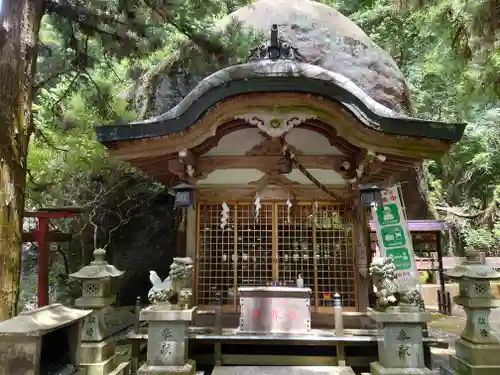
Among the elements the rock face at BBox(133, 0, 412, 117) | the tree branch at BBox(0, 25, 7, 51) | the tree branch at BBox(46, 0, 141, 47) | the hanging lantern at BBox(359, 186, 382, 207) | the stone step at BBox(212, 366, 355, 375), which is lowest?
the stone step at BBox(212, 366, 355, 375)

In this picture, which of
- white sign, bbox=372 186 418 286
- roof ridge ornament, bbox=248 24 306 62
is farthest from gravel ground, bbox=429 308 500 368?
roof ridge ornament, bbox=248 24 306 62

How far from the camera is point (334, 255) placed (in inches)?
306

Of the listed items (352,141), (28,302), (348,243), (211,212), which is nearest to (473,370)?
(348,243)

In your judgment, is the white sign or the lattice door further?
the lattice door

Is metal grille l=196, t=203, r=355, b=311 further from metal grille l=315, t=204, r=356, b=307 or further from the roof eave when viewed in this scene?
the roof eave

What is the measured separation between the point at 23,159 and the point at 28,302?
779 cm

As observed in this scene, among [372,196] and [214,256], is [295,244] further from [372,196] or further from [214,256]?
[372,196]

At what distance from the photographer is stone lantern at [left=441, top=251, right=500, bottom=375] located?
18.4 feet

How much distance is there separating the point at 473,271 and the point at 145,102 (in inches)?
414

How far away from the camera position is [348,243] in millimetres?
7738

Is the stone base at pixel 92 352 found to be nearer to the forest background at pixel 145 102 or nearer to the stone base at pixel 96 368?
the stone base at pixel 96 368

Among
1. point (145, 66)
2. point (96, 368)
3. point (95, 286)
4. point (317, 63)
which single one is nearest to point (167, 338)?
point (96, 368)

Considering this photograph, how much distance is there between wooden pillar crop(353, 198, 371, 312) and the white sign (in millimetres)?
285

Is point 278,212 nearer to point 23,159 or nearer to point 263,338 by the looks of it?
point 263,338
